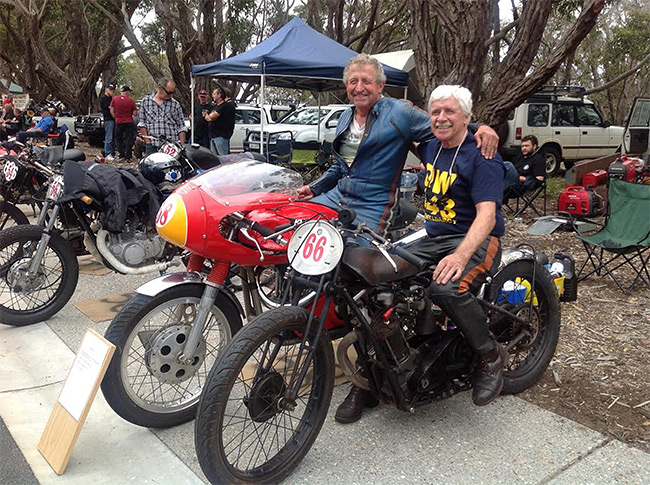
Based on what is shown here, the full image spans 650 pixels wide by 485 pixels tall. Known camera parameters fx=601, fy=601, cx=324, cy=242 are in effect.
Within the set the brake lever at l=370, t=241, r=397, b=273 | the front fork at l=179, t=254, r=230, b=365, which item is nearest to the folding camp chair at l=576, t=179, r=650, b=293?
the brake lever at l=370, t=241, r=397, b=273

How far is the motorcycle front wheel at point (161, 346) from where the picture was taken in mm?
2949

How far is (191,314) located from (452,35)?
256 inches

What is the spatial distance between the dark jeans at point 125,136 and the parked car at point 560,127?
29.1 ft

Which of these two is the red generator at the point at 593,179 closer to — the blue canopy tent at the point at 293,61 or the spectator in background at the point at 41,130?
the blue canopy tent at the point at 293,61

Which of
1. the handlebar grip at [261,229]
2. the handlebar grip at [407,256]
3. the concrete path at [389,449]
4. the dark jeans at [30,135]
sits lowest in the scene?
the concrete path at [389,449]

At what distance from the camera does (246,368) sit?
8.37 ft

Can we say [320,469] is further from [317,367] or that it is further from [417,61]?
[417,61]

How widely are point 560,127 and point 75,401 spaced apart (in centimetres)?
1450

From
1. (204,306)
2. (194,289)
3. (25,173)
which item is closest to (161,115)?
(25,173)

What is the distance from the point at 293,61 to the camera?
36.7ft

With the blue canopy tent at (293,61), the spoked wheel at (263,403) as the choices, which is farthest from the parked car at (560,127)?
the spoked wheel at (263,403)

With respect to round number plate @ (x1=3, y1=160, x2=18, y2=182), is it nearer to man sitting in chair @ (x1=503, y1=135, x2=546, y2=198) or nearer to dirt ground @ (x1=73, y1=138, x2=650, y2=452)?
dirt ground @ (x1=73, y1=138, x2=650, y2=452)

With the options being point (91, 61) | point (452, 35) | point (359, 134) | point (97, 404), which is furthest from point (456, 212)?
point (91, 61)

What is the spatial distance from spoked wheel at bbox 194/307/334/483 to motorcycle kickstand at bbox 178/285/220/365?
37 cm
